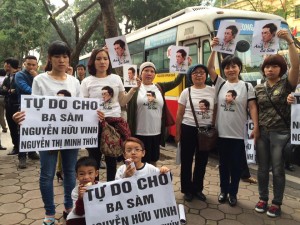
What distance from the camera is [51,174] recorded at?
2912 millimetres

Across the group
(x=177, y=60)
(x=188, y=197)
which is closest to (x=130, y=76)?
(x=177, y=60)

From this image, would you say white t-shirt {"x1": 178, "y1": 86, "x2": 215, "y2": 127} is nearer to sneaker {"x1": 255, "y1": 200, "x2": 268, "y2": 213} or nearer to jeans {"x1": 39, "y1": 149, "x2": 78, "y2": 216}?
sneaker {"x1": 255, "y1": 200, "x2": 268, "y2": 213}

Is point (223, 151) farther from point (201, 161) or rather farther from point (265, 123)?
point (265, 123)

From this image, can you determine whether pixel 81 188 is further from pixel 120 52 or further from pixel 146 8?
pixel 146 8

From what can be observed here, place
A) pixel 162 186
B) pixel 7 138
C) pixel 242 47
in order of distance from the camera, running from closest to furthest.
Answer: pixel 162 186 < pixel 242 47 < pixel 7 138

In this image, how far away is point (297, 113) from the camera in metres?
3.15

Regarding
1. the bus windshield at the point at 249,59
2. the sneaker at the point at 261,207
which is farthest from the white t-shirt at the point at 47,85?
the bus windshield at the point at 249,59

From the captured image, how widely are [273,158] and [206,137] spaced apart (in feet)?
2.47

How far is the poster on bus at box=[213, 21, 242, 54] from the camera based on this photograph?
364 cm

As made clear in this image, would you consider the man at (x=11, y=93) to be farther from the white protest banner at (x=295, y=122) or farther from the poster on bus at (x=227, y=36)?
the white protest banner at (x=295, y=122)

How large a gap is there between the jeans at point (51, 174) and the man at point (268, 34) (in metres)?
2.35

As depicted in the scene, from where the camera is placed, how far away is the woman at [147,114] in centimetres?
366

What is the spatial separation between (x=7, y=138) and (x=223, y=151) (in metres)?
6.18

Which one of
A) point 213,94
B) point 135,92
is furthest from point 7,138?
point 213,94
